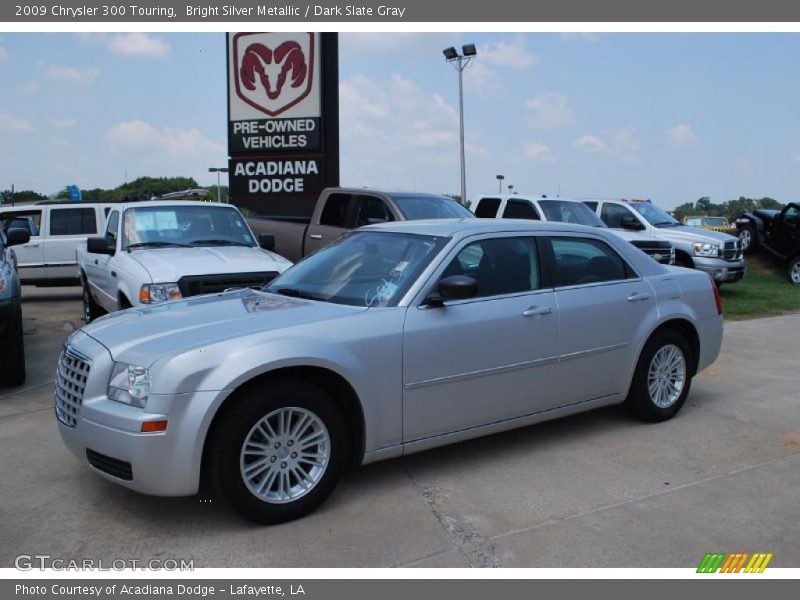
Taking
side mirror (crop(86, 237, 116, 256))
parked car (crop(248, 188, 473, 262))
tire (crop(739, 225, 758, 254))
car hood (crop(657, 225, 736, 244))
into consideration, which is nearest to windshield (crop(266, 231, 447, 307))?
side mirror (crop(86, 237, 116, 256))

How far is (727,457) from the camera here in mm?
5102

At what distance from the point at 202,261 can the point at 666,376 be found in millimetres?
4670

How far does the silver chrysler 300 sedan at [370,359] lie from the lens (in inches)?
148

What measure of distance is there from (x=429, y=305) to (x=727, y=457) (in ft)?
7.93

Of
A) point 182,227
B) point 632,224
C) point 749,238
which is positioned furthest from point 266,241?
point 749,238

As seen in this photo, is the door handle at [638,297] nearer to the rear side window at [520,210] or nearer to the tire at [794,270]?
the rear side window at [520,210]

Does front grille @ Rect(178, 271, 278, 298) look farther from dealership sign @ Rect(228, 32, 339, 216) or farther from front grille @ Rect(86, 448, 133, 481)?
dealership sign @ Rect(228, 32, 339, 216)

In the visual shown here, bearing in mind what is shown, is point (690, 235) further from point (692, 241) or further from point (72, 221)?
point (72, 221)

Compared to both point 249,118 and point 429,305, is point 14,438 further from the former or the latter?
point 249,118

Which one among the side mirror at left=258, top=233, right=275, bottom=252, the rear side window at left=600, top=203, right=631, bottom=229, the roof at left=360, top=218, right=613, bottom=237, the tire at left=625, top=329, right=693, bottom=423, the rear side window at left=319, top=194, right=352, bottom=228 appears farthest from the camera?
the rear side window at left=600, top=203, right=631, bottom=229

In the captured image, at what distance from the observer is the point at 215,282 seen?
24.1ft

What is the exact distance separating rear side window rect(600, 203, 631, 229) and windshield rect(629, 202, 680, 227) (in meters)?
0.24

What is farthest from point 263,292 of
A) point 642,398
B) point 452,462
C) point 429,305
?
point 642,398

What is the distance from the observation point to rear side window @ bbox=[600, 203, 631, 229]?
14984 millimetres
